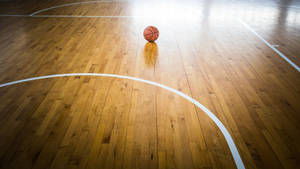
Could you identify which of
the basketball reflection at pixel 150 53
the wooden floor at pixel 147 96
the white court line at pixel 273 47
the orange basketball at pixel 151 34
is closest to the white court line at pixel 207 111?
the wooden floor at pixel 147 96

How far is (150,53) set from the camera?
16.4 feet

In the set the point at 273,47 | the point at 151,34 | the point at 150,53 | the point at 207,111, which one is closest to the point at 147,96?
the point at 207,111

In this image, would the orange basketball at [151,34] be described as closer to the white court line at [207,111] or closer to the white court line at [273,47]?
the white court line at [207,111]

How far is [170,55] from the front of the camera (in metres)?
4.93

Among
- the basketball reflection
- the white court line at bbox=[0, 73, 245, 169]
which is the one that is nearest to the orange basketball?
the basketball reflection

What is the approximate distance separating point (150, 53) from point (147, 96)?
1603 mm

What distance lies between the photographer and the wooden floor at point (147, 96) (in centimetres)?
260

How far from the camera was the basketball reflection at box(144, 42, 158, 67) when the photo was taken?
463 centimetres

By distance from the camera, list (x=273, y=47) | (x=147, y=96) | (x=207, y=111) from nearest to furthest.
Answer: (x=207, y=111) → (x=147, y=96) → (x=273, y=47)

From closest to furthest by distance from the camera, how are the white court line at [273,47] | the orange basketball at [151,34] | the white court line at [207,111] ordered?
the white court line at [207,111] → the white court line at [273,47] → the orange basketball at [151,34]

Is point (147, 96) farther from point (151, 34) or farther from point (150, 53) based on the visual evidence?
point (151, 34)

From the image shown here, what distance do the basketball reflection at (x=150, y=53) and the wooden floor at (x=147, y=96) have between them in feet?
0.06

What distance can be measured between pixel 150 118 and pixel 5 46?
12.5 ft

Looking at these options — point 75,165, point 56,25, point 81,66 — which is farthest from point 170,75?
point 56,25
